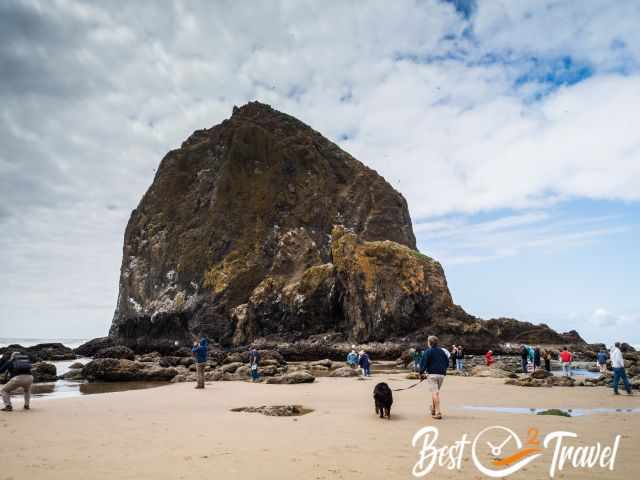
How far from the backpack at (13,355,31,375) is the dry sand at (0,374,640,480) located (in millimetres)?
1123

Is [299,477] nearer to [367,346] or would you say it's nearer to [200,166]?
[367,346]

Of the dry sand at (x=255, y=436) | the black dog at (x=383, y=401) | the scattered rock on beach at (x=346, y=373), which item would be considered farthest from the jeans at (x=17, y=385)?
the scattered rock on beach at (x=346, y=373)

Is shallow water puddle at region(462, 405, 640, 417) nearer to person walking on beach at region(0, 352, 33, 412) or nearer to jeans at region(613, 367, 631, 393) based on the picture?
jeans at region(613, 367, 631, 393)

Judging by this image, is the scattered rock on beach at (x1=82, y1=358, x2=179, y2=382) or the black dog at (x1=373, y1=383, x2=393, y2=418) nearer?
the black dog at (x1=373, y1=383, x2=393, y2=418)

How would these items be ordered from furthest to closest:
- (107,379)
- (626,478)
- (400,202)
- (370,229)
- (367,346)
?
(400,202) → (370,229) → (367,346) → (107,379) → (626,478)

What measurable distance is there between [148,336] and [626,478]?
81.5 metres

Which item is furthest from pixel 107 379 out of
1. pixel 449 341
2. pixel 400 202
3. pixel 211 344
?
pixel 400 202

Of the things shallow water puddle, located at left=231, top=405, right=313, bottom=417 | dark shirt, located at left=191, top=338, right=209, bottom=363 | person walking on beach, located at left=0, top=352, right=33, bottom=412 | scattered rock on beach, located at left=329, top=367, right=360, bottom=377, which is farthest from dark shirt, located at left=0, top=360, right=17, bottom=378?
scattered rock on beach, located at left=329, top=367, right=360, bottom=377

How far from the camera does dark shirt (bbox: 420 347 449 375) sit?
1116cm

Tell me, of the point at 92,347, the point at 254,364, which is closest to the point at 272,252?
the point at 92,347

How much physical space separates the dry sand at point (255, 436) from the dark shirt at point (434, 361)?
1.10m

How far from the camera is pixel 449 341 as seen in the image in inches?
2099

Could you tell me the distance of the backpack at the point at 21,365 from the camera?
42.4ft

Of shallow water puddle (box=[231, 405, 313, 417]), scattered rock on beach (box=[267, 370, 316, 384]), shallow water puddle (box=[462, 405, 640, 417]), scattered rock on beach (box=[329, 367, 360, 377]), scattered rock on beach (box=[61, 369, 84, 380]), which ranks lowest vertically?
scattered rock on beach (box=[61, 369, 84, 380])
